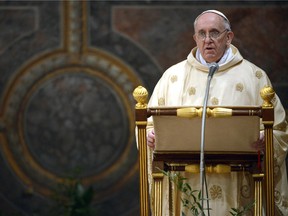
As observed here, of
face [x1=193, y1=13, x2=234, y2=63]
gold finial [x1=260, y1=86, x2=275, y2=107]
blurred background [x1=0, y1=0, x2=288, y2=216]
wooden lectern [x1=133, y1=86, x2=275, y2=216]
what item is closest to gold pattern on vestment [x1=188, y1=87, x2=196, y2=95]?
face [x1=193, y1=13, x2=234, y2=63]

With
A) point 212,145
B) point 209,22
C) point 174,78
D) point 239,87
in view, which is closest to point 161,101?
point 174,78

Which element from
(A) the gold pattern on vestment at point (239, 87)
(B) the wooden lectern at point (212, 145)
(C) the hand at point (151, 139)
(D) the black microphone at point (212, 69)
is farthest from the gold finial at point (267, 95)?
(C) the hand at point (151, 139)

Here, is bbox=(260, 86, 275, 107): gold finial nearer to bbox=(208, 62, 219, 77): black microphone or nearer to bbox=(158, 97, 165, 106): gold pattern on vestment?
bbox=(208, 62, 219, 77): black microphone

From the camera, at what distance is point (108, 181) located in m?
11.3

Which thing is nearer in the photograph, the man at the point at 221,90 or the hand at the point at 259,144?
the hand at the point at 259,144

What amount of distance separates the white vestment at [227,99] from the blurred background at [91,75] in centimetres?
265

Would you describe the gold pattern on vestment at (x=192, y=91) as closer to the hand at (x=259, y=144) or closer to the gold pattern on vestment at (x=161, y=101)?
the gold pattern on vestment at (x=161, y=101)

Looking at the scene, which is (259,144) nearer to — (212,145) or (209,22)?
(212,145)

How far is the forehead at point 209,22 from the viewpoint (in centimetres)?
835

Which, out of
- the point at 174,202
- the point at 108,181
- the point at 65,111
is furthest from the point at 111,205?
the point at 174,202

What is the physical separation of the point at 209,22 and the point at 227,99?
1.80 feet

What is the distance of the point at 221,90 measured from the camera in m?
8.47

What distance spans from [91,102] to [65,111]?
0.84ft

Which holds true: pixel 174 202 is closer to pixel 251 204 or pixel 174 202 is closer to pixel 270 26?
pixel 251 204
